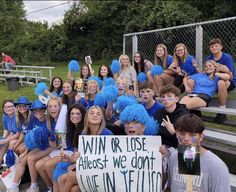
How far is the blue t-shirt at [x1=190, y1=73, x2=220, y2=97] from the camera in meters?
5.19

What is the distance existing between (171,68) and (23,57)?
2482 cm

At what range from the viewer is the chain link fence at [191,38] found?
5938mm

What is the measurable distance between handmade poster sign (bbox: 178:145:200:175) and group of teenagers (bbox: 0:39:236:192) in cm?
7

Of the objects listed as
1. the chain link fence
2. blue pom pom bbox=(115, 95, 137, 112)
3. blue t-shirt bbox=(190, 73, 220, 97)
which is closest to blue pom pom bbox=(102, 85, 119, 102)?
blue pom pom bbox=(115, 95, 137, 112)

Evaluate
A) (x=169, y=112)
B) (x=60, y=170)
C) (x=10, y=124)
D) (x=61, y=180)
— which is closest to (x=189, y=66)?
(x=169, y=112)

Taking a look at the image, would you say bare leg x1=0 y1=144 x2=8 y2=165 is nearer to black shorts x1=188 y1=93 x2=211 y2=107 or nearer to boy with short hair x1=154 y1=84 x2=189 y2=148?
boy with short hair x1=154 y1=84 x2=189 y2=148

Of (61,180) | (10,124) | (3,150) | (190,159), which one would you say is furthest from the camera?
(10,124)

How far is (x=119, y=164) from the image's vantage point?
11.2ft

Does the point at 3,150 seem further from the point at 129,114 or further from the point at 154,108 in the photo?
the point at 129,114

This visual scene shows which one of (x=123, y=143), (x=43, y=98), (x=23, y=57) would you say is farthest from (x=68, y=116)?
(x=23, y=57)

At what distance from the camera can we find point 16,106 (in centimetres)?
594

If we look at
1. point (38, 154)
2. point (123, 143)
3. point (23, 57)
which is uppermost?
point (23, 57)

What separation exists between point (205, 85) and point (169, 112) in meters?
1.49

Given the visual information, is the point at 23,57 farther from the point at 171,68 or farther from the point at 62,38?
the point at 171,68
